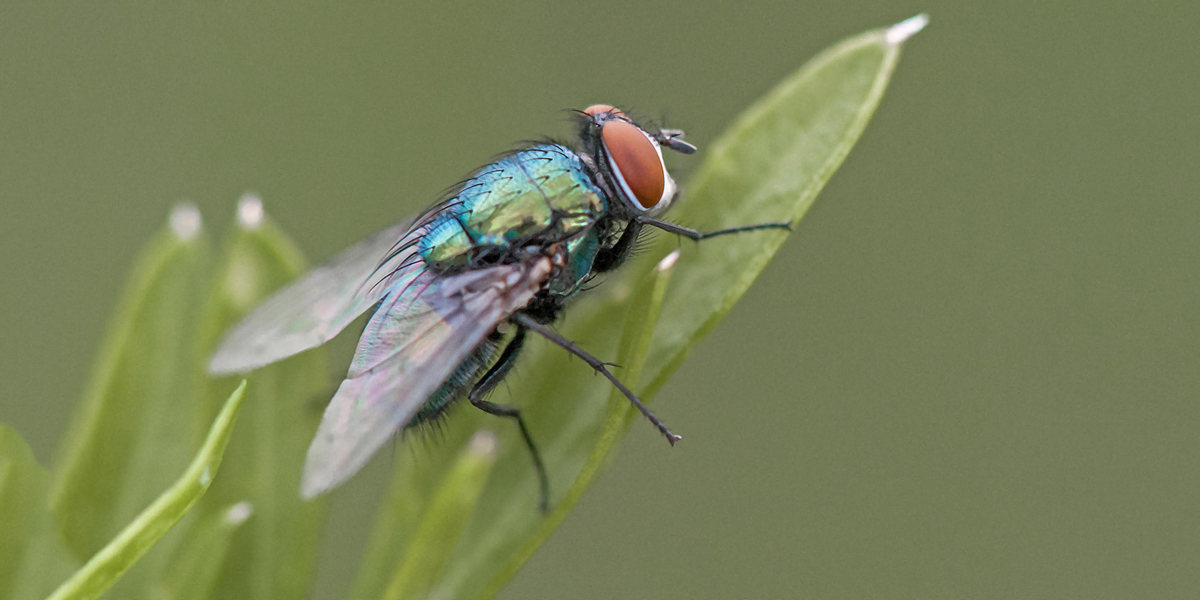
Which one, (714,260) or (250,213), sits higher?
(250,213)

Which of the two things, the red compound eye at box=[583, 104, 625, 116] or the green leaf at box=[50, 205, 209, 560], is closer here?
the green leaf at box=[50, 205, 209, 560]

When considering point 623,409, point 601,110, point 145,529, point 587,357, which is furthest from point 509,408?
point 601,110

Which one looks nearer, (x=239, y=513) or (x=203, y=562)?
(x=203, y=562)

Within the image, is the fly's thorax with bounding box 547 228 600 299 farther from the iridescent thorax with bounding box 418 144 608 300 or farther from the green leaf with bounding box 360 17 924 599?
the green leaf with bounding box 360 17 924 599

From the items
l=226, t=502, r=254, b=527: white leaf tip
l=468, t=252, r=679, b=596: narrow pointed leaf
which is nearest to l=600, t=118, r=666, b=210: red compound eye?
l=468, t=252, r=679, b=596: narrow pointed leaf

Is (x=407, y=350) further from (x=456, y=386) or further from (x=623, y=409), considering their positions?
(x=623, y=409)

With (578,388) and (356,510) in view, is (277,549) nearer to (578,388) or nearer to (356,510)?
(578,388)
